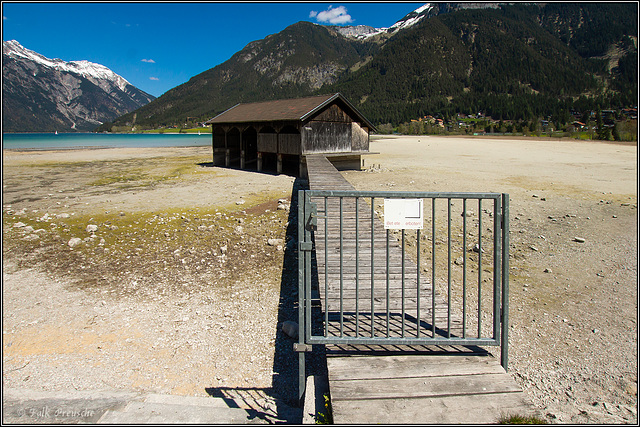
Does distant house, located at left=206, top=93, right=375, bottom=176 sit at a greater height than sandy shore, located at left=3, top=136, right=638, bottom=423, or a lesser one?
greater

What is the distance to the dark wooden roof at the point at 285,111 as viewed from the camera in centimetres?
1997

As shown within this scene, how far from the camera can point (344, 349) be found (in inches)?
150

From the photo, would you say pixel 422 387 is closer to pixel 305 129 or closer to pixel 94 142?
pixel 305 129

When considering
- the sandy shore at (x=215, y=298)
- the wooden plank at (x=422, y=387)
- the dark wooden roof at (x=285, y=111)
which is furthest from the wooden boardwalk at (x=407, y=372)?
the dark wooden roof at (x=285, y=111)

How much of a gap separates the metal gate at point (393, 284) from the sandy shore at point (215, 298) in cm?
76

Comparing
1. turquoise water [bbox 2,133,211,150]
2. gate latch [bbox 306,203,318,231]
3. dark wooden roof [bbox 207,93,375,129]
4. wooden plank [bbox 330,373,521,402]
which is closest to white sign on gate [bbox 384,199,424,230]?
gate latch [bbox 306,203,318,231]

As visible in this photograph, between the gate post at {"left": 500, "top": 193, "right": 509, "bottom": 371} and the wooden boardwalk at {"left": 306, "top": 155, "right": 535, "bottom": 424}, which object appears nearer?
the wooden boardwalk at {"left": 306, "top": 155, "right": 535, "bottom": 424}

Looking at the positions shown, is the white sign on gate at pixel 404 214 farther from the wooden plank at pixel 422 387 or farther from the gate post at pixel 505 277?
the wooden plank at pixel 422 387

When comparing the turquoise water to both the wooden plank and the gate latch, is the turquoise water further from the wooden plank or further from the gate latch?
the wooden plank

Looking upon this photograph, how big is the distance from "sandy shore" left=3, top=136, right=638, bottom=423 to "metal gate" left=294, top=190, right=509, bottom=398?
30.0 inches

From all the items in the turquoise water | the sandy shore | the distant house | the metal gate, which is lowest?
the sandy shore

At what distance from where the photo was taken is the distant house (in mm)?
20203

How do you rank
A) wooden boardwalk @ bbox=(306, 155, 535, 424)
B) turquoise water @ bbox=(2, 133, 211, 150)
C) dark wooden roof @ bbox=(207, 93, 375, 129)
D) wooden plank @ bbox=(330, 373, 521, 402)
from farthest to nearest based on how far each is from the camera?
turquoise water @ bbox=(2, 133, 211, 150), dark wooden roof @ bbox=(207, 93, 375, 129), wooden plank @ bbox=(330, 373, 521, 402), wooden boardwalk @ bbox=(306, 155, 535, 424)

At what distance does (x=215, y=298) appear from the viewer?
632 cm
